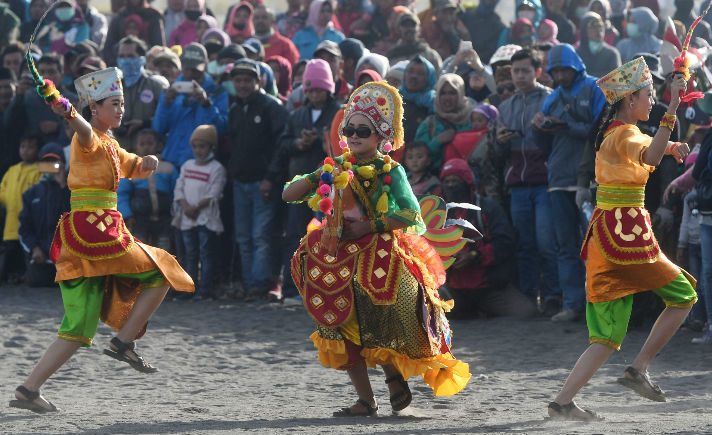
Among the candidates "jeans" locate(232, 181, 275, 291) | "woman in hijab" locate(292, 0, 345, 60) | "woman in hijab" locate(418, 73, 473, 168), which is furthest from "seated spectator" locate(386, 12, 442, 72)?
"jeans" locate(232, 181, 275, 291)

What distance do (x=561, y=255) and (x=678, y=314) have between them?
11.9ft

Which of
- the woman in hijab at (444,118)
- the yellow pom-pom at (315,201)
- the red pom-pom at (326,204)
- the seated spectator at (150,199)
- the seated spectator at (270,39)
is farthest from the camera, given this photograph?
the seated spectator at (270,39)

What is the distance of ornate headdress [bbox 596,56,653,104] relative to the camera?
653 cm

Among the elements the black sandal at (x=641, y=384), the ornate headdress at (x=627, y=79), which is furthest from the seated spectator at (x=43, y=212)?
the black sandal at (x=641, y=384)

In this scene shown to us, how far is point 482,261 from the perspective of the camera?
33.6ft

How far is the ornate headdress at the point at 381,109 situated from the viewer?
653cm

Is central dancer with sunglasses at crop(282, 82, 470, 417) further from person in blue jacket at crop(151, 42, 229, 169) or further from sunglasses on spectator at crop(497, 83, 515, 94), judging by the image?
person in blue jacket at crop(151, 42, 229, 169)

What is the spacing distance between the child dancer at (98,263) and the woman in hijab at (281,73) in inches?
258

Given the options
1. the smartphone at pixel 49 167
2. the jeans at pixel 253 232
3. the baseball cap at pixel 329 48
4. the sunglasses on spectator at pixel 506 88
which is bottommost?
the jeans at pixel 253 232

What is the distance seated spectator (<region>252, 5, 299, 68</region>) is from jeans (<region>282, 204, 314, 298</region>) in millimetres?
3417

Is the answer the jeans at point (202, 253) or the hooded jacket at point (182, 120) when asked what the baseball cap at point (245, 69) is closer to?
the hooded jacket at point (182, 120)

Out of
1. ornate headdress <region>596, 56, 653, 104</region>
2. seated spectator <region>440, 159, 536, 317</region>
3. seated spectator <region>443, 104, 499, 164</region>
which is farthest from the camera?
seated spectator <region>443, 104, 499, 164</region>

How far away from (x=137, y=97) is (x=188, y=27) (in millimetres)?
3437

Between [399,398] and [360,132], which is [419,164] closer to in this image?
[360,132]
